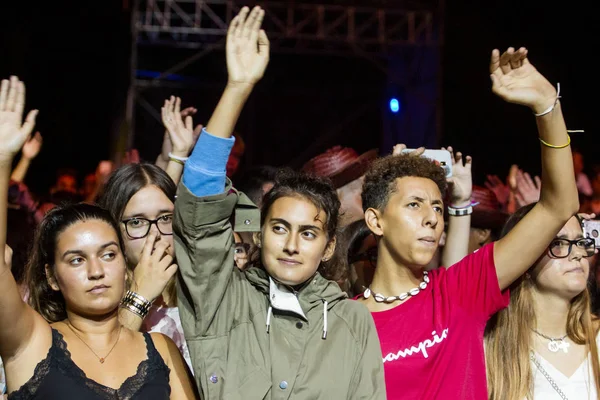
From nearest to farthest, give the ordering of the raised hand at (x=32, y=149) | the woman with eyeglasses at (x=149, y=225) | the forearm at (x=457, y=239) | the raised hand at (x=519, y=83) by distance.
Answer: the raised hand at (x=519, y=83)
the woman with eyeglasses at (x=149, y=225)
the forearm at (x=457, y=239)
the raised hand at (x=32, y=149)

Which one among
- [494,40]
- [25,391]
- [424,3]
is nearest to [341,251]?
[25,391]

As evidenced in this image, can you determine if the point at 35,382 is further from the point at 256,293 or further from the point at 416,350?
the point at 416,350

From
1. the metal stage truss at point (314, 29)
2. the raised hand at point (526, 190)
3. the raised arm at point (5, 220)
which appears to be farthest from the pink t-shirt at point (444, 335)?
the metal stage truss at point (314, 29)

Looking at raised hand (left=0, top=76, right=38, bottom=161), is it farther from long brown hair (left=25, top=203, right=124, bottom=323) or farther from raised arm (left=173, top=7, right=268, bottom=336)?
raised arm (left=173, top=7, right=268, bottom=336)

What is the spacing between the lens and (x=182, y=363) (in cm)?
270

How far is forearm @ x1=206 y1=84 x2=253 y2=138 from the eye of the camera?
94.5 inches

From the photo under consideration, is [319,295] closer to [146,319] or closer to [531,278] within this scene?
[146,319]

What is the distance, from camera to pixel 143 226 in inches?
126

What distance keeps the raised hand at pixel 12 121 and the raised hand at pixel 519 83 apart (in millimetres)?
1580

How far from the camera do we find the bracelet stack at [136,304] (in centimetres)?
287

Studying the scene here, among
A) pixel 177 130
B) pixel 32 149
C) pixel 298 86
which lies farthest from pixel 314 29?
pixel 177 130

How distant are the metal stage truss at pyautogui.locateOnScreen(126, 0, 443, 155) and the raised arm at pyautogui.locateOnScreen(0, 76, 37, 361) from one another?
22.0 ft

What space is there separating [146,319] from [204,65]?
883 centimetres

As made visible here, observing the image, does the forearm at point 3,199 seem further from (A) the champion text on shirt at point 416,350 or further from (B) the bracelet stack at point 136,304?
(A) the champion text on shirt at point 416,350
